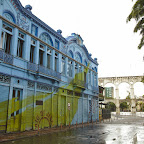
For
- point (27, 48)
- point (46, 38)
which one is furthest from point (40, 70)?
point (46, 38)

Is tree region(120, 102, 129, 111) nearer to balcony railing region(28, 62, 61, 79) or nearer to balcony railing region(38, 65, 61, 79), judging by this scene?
balcony railing region(38, 65, 61, 79)

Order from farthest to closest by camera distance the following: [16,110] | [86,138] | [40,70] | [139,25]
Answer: [139,25], [40,70], [16,110], [86,138]

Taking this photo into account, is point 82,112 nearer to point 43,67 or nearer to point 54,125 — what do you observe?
point 54,125

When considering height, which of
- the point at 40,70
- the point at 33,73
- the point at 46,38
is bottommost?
the point at 33,73

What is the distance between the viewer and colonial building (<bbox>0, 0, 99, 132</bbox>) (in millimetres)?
13258

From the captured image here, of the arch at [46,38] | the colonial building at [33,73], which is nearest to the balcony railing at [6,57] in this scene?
the colonial building at [33,73]

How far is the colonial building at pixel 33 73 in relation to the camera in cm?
1326

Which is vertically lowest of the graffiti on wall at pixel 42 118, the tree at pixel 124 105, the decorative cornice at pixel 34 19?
the tree at pixel 124 105

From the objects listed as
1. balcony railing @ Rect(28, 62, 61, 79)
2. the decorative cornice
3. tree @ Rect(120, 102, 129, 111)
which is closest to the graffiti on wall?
balcony railing @ Rect(28, 62, 61, 79)

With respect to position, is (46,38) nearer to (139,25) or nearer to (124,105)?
(139,25)

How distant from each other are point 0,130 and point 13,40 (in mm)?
6806

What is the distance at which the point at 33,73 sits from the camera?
Answer: 15.5 m

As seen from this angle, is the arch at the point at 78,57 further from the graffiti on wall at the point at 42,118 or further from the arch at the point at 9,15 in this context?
the arch at the point at 9,15

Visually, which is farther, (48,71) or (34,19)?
(48,71)
